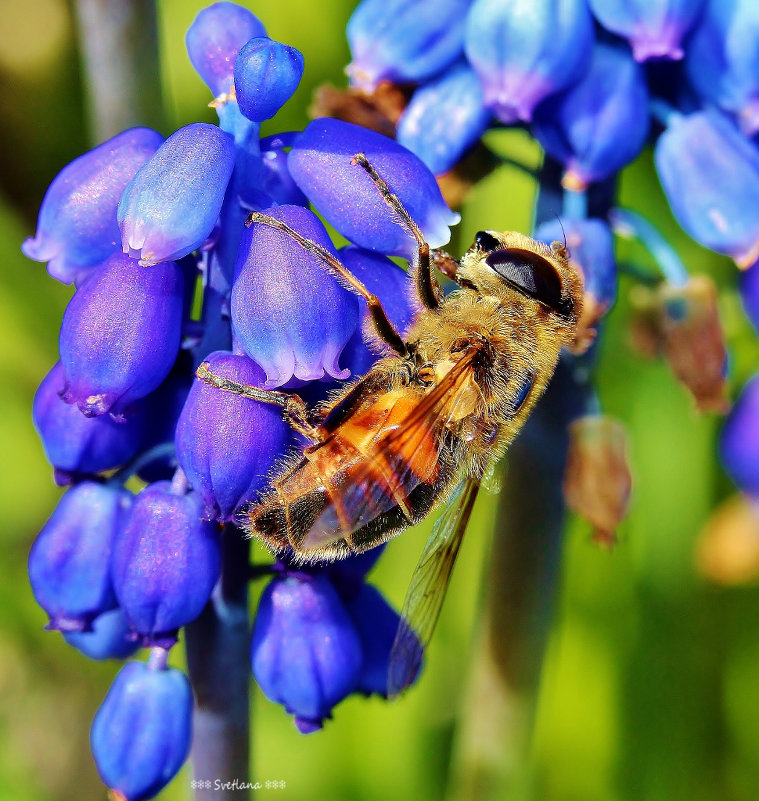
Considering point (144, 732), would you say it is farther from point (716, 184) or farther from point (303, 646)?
point (716, 184)

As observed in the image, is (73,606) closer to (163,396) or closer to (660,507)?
(163,396)

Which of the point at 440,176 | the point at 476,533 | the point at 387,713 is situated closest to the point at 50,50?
the point at 440,176

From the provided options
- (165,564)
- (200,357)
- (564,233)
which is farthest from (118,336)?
(564,233)

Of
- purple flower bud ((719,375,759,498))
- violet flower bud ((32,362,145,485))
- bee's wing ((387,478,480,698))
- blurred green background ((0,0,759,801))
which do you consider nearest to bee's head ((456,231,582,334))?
bee's wing ((387,478,480,698))

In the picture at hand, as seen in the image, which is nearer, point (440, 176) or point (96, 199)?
point (96, 199)

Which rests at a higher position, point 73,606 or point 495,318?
point 495,318

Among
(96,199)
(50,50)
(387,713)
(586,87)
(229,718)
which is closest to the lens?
(96,199)
